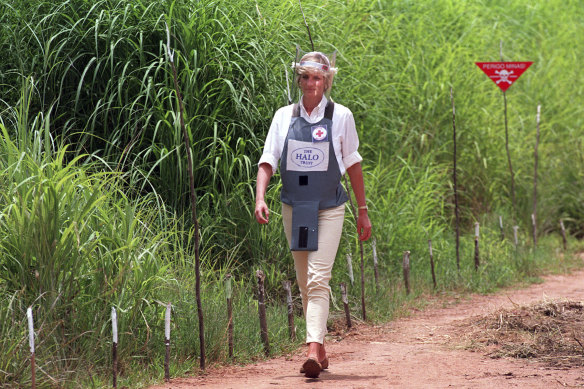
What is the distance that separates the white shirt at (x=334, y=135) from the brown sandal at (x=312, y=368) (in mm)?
1006

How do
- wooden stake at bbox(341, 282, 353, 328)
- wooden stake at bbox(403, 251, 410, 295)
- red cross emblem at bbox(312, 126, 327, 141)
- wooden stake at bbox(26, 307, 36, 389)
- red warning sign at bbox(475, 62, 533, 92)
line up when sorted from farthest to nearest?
red warning sign at bbox(475, 62, 533, 92)
wooden stake at bbox(403, 251, 410, 295)
wooden stake at bbox(341, 282, 353, 328)
red cross emblem at bbox(312, 126, 327, 141)
wooden stake at bbox(26, 307, 36, 389)

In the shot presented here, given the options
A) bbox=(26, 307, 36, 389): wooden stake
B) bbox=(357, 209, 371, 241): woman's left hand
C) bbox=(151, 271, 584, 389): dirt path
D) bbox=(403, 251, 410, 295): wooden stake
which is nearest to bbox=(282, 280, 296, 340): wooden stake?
bbox=(151, 271, 584, 389): dirt path

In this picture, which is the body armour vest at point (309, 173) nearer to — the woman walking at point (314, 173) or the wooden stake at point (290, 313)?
the woman walking at point (314, 173)

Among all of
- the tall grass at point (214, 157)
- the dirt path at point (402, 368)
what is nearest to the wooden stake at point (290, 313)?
the tall grass at point (214, 157)

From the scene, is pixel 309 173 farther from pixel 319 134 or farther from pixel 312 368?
pixel 312 368

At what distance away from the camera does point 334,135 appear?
4.64 meters

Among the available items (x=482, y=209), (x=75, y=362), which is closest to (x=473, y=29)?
(x=482, y=209)

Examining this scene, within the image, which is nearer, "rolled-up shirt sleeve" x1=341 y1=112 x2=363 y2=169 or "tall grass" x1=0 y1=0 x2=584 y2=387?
"tall grass" x1=0 y1=0 x2=584 y2=387

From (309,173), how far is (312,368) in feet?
3.28

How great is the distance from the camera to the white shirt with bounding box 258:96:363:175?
183 inches

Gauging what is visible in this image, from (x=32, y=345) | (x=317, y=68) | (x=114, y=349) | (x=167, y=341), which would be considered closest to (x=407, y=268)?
(x=317, y=68)

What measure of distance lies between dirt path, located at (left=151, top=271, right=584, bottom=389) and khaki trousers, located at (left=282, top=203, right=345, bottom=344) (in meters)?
0.28

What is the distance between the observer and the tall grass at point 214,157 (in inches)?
173

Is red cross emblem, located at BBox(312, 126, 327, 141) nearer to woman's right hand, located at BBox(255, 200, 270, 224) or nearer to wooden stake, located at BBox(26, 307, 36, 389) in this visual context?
woman's right hand, located at BBox(255, 200, 270, 224)
